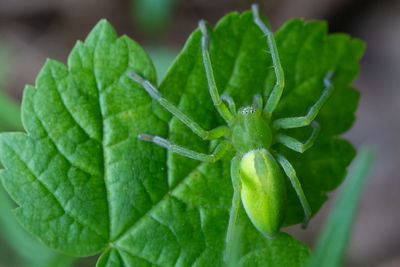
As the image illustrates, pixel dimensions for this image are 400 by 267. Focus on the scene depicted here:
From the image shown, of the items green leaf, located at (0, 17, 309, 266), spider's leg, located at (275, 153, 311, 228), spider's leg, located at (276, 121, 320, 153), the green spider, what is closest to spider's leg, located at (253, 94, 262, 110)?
the green spider

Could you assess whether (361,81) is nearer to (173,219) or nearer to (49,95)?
(173,219)

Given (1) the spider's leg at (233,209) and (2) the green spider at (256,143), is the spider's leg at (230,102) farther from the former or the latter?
(1) the spider's leg at (233,209)

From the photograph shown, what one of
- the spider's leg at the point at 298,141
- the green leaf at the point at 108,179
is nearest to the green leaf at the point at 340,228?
the green leaf at the point at 108,179

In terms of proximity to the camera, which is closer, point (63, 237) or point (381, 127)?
point (63, 237)

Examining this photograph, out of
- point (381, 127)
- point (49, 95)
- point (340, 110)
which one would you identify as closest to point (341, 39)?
point (340, 110)

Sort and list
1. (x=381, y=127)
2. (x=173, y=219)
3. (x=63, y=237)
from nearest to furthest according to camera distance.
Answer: (x=63, y=237), (x=173, y=219), (x=381, y=127)

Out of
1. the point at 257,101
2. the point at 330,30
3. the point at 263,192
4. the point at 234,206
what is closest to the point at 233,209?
the point at 234,206

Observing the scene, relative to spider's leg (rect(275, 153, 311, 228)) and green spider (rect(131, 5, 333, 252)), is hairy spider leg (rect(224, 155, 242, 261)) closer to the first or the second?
green spider (rect(131, 5, 333, 252))
